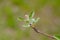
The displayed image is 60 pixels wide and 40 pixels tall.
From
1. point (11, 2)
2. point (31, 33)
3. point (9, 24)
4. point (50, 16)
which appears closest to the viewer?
point (31, 33)

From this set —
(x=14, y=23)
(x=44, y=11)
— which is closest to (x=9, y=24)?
(x=14, y=23)

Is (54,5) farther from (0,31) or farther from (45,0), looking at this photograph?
(0,31)

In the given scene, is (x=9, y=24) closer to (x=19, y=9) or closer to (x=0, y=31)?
(x=0, y=31)

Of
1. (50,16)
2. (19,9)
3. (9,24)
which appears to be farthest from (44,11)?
(9,24)

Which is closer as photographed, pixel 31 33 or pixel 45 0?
pixel 31 33

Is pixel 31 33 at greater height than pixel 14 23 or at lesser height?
lesser

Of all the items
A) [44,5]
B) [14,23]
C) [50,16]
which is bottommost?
[14,23]

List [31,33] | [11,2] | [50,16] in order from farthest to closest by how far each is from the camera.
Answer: [11,2]
[50,16]
[31,33]
